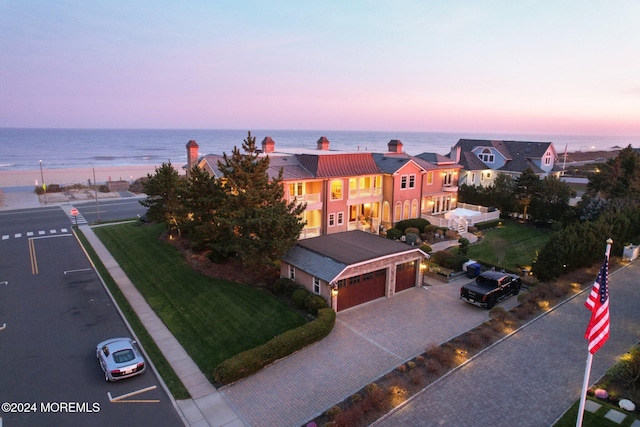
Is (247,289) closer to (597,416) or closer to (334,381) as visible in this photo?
(334,381)

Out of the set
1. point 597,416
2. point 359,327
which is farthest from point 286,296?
point 597,416

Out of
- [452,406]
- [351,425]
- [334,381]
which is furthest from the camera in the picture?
[334,381]

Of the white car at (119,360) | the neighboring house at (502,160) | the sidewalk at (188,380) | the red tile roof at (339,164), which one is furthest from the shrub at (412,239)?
the neighboring house at (502,160)

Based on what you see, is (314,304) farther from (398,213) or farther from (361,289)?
(398,213)

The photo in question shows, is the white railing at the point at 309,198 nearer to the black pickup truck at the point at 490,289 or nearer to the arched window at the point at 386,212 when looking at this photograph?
the arched window at the point at 386,212

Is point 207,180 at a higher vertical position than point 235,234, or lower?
higher

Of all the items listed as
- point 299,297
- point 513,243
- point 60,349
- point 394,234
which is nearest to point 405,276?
point 299,297
